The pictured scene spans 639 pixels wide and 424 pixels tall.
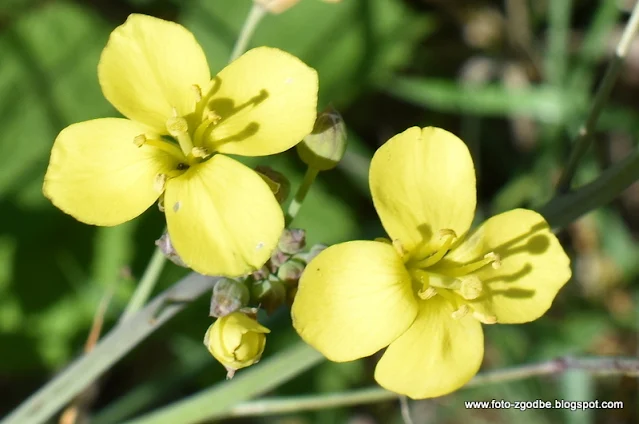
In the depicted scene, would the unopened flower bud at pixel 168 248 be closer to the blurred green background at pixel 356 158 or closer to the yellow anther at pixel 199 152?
the yellow anther at pixel 199 152

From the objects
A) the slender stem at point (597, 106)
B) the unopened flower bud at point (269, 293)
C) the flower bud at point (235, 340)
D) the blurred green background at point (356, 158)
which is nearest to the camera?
the flower bud at point (235, 340)

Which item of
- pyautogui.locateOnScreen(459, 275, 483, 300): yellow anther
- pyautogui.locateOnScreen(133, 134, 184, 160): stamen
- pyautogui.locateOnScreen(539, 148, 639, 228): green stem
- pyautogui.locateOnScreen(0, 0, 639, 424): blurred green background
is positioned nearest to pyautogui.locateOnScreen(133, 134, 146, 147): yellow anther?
pyautogui.locateOnScreen(133, 134, 184, 160): stamen

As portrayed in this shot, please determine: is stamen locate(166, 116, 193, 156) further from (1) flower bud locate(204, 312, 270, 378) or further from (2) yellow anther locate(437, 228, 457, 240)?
(2) yellow anther locate(437, 228, 457, 240)

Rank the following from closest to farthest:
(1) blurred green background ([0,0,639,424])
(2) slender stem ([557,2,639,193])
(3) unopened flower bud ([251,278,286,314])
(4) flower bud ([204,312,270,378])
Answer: (4) flower bud ([204,312,270,378])
(3) unopened flower bud ([251,278,286,314])
(2) slender stem ([557,2,639,193])
(1) blurred green background ([0,0,639,424])

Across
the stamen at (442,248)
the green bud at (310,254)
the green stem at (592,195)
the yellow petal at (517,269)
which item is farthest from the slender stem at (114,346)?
the green stem at (592,195)

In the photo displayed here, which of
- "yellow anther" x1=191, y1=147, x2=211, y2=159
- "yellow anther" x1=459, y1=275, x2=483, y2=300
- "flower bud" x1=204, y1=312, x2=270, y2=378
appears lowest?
"yellow anther" x1=459, y1=275, x2=483, y2=300

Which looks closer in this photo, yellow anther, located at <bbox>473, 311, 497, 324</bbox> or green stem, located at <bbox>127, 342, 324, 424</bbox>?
yellow anther, located at <bbox>473, 311, 497, 324</bbox>

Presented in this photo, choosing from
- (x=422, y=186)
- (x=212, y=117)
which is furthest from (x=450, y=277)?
(x=212, y=117)
